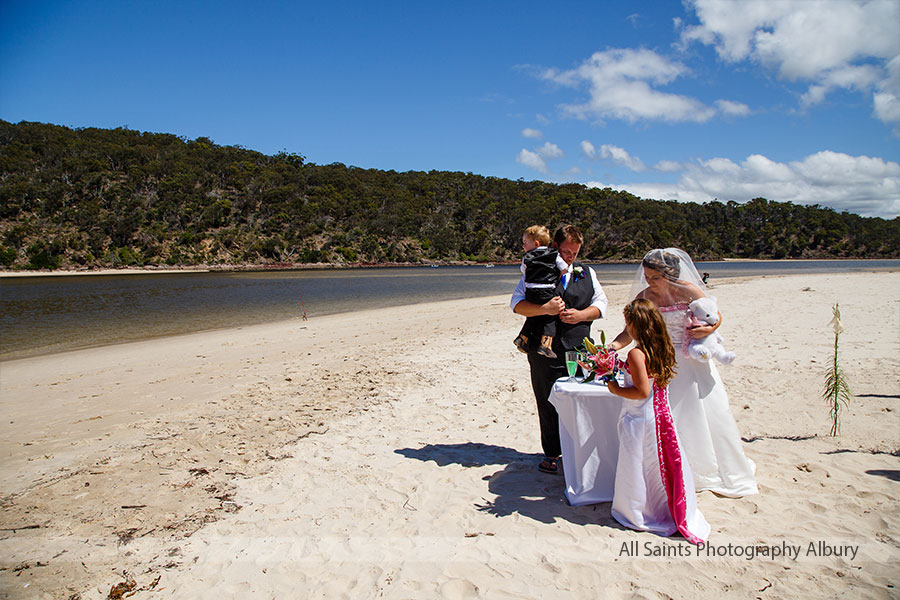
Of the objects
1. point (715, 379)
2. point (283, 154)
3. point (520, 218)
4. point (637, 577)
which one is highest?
point (283, 154)

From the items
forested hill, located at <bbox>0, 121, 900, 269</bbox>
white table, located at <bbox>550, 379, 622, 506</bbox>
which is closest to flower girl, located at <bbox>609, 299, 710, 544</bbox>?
white table, located at <bbox>550, 379, 622, 506</bbox>

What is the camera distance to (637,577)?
278cm

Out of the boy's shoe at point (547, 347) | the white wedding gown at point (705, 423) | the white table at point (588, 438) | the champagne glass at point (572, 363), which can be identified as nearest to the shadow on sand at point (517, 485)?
the white table at point (588, 438)

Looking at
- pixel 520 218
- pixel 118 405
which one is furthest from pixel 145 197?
pixel 118 405

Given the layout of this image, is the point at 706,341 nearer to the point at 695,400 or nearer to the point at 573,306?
the point at 695,400

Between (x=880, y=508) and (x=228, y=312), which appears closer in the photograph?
(x=880, y=508)

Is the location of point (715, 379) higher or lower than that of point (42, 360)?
higher

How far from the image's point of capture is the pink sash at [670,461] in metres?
3.10

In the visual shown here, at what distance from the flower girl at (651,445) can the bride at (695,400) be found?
36 cm

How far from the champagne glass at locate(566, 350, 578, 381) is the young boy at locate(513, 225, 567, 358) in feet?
0.38

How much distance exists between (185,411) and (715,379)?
21.0 ft

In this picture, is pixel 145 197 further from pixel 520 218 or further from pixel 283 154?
pixel 520 218

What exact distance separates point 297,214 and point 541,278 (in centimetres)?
9435

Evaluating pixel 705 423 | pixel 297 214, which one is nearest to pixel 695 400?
pixel 705 423
